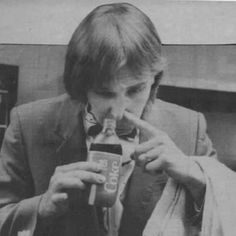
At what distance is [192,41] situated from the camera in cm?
85

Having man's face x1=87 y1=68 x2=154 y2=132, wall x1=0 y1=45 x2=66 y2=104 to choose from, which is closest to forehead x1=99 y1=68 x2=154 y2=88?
man's face x1=87 y1=68 x2=154 y2=132

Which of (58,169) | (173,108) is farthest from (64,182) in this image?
(173,108)

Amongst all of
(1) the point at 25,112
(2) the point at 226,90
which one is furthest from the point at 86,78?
(2) the point at 226,90

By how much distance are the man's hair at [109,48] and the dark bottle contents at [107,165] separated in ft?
0.31

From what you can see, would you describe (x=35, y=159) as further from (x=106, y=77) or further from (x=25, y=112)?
(x=106, y=77)

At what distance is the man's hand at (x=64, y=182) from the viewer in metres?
0.76

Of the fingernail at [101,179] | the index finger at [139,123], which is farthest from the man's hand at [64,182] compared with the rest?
the index finger at [139,123]

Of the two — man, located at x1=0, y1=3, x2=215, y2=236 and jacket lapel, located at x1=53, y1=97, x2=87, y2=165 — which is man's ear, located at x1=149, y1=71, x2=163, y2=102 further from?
jacket lapel, located at x1=53, y1=97, x2=87, y2=165

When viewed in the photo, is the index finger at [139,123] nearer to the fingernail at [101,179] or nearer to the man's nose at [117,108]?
the man's nose at [117,108]

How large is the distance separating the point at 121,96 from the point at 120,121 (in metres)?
0.05

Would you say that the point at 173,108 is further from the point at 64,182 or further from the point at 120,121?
the point at 64,182

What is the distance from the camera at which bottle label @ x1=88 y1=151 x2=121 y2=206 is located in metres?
0.76

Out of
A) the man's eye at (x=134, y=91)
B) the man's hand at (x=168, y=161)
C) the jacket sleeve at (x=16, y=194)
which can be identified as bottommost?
the jacket sleeve at (x=16, y=194)

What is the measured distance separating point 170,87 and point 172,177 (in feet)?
0.54
